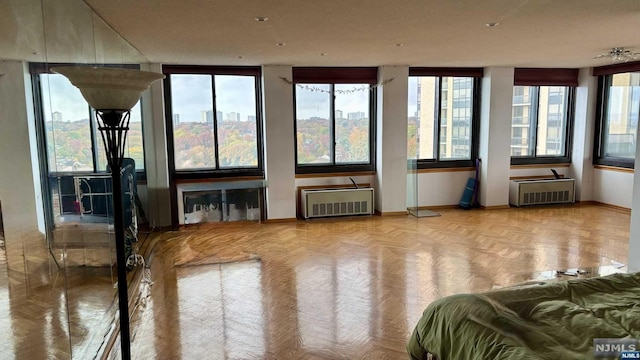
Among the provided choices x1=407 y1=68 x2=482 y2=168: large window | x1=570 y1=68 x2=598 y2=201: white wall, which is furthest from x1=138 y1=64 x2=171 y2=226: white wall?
x1=570 y1=68 x2=598 y2=201: white wall

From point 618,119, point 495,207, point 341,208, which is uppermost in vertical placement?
point 618,119

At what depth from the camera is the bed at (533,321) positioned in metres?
1.82

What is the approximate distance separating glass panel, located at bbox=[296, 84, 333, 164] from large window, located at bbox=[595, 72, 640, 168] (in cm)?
502

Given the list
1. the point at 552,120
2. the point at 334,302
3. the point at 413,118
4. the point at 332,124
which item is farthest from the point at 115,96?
the point at 552,120

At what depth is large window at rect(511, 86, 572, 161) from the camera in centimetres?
784

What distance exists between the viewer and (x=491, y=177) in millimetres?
7574

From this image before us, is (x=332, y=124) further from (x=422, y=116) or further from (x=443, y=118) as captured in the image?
(x=443, y=118)

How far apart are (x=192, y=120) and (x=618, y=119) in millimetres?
7345

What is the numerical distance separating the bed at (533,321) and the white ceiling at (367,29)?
84.7 inches

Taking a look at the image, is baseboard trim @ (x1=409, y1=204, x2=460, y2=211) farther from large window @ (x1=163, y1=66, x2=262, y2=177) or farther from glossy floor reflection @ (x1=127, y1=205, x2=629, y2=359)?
large window @ (x1=163, y1=66, x2=262, y2=177)

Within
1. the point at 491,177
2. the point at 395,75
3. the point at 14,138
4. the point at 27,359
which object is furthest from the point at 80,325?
the point at 491,177

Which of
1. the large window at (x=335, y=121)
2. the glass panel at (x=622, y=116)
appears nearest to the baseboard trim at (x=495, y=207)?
the glass panel at (x=622, y=116)

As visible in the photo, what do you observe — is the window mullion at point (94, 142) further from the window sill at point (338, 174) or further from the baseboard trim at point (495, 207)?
the baseboard trim at point (495, 207)

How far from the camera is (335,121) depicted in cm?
721
